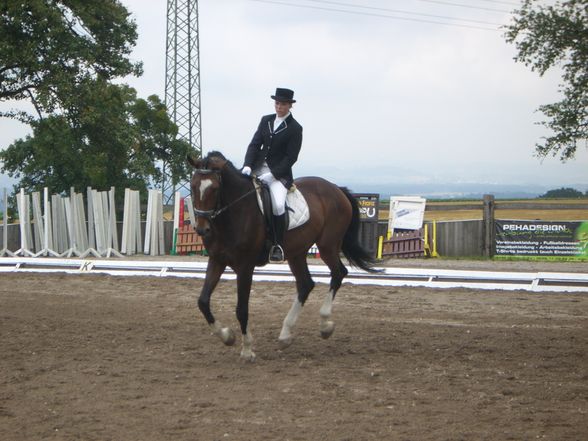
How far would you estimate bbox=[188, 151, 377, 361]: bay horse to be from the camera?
7.54 meters

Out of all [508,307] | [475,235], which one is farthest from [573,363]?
[475,235]

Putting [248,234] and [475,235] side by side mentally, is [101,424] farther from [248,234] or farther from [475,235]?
[475,235]

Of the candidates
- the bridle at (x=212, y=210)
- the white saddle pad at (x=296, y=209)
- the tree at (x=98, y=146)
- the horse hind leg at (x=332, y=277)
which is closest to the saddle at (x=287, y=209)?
the white saddle pad at (x=296, y=209)

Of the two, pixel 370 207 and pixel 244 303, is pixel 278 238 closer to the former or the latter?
pixel 244 303

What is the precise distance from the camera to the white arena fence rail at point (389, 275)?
13.1 metres

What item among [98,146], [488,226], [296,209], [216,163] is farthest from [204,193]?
[98,146]

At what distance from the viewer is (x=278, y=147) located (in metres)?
8.58

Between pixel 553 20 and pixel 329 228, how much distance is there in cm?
366

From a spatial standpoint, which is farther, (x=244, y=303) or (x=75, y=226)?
(x=75, y=226)

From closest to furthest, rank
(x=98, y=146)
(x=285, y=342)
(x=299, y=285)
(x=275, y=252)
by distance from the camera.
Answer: (x=285, y=342) → (x=275, y=252) → (x=299, y=285) → (x=98, y=146)

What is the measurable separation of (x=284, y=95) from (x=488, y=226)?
509 inches

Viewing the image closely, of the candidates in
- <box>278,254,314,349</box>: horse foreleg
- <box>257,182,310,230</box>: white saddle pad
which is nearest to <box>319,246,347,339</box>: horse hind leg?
<box>278,254,314,349</box>: horse foreleg

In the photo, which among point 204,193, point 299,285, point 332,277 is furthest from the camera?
point 332,277

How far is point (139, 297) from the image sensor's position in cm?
1216
